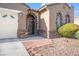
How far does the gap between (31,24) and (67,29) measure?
114 centimetres

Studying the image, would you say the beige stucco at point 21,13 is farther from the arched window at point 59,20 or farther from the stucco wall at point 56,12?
the arched window at point 59,20

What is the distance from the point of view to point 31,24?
5277 millimetres

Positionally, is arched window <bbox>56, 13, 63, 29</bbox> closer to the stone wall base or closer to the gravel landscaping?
the gravel landscaping

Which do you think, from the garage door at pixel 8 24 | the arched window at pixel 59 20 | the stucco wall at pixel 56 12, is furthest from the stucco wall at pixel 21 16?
the arched window at pixel 59 20

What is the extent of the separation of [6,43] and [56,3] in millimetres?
1893

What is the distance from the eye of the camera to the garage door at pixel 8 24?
5.06 metres

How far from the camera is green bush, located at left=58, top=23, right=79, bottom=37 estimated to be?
202 inches

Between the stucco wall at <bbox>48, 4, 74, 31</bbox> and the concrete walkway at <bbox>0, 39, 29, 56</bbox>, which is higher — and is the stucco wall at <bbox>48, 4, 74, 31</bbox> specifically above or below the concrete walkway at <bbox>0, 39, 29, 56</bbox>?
above

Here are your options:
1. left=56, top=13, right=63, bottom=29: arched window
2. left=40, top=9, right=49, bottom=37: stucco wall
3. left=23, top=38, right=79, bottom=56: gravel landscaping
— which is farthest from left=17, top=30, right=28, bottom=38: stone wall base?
left=56, top=13, right=63, bottom=29: arched window

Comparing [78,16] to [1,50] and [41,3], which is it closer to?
[41,3]

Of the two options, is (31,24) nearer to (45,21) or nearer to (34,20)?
(34,20)

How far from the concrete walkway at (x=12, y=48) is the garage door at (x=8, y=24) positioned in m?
0.24

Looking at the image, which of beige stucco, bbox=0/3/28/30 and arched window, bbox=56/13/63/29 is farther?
arched window, bbox=56/13/63/29

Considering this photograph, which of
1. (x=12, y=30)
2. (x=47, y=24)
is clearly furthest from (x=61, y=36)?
(x=12, y=30)
